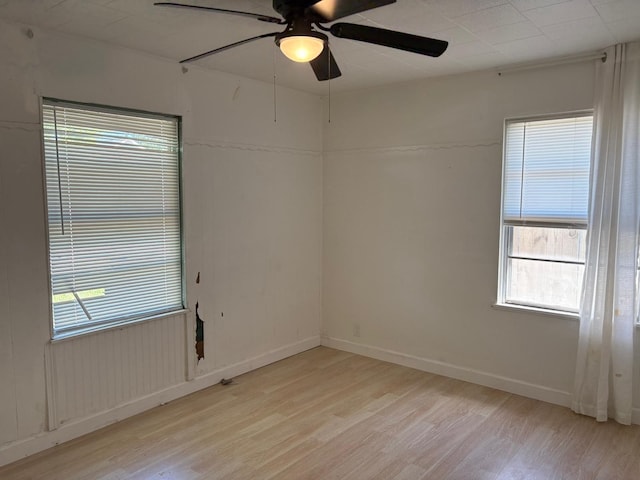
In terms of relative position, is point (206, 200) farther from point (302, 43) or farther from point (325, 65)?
point (302, 43)

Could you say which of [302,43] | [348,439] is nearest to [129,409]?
[348,439]

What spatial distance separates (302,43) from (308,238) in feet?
9.59

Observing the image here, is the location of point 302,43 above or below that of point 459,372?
above

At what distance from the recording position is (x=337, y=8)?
202 cm

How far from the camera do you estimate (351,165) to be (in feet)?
15.5

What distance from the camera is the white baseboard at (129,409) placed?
9.51ft

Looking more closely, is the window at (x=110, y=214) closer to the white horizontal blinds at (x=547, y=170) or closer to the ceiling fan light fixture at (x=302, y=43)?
the ceiling fan light fixture at (x=302, y=43)

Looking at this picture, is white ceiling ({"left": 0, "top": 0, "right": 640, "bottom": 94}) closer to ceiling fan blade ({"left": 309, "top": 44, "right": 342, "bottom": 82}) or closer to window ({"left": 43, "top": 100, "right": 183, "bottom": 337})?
ceiling fan blade ({"left": 309, "top": 44, "right": 342, "bottom": 82})

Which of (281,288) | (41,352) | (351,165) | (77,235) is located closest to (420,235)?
(351,165)

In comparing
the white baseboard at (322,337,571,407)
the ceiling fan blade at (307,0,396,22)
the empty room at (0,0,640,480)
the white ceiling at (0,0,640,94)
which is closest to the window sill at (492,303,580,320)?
the empty room at (0,0,640,480)

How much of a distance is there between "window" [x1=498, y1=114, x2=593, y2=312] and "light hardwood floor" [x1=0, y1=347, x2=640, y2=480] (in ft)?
2.94

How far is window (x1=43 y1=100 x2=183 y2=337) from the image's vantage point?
3039 millimetres

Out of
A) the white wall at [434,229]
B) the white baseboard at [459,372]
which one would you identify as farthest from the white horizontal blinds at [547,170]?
the white baseboard at [459,372]

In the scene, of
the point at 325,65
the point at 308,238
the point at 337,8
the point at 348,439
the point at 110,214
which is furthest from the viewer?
the point at 308,238
